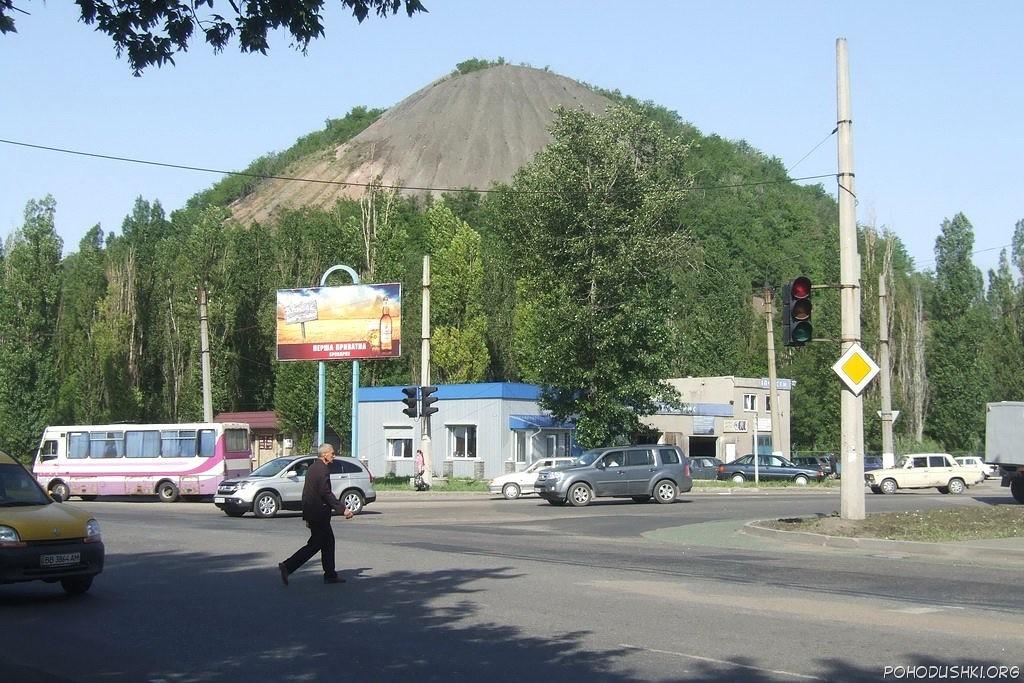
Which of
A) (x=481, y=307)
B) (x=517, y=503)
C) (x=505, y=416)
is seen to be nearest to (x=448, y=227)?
(x=481, y=307)

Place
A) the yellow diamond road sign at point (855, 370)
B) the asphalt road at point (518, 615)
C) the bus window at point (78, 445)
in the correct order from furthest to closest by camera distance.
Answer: the bus window at point (78, 445), the yellow diamond road sign at point (855, 370), the asphalt road at point (518, 615)

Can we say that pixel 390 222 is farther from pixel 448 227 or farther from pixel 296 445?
pixel 296 445

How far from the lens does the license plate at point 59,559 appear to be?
11805 millimetres

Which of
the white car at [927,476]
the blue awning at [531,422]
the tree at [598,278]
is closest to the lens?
the white car at [927,476]

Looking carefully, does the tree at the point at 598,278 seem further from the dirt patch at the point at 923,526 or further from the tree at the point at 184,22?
the tree at the point at 184,22

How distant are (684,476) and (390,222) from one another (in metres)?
48.2

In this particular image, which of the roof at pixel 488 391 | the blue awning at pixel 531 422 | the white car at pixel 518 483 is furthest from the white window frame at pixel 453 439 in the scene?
the white car at pixel 518 483

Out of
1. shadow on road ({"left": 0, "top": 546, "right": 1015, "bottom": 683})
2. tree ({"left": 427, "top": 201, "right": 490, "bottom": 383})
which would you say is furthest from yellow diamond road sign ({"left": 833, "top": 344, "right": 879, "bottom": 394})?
tree ({"left": 427, "top": 201, "right": 490, "bottom": 383})

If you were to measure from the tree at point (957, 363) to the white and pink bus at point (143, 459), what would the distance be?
2096 inches

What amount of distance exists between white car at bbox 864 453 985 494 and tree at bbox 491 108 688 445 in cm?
991

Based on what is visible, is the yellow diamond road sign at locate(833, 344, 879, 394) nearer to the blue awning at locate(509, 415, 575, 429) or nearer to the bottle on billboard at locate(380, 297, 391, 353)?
the bottle on billboard at locate(380, 297, 391, 353)

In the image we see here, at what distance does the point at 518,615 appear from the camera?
443 inches

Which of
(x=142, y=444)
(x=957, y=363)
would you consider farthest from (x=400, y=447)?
(x=957, y=363)

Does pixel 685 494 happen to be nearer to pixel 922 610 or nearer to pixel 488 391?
pixel 488 391
